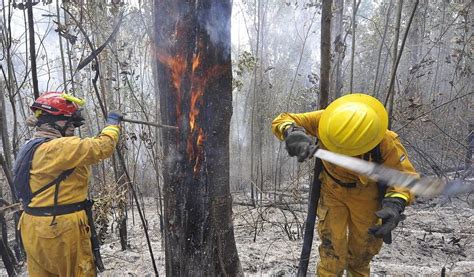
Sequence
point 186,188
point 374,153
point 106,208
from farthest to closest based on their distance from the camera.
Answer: point 106,208
point 374,153
point 186,188

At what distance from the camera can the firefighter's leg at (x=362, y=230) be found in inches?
122

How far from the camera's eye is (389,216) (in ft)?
8.55

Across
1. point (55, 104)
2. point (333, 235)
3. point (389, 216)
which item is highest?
point (55, 104)

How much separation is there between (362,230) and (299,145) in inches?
48.5

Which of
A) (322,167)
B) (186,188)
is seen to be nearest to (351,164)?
(322,167)

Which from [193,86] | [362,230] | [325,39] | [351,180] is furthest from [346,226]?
[193,86]

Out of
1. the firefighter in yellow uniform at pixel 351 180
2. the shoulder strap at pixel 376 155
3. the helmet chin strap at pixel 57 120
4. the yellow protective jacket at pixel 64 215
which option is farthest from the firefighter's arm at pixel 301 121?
the helmet chin strap at pixel 57 120

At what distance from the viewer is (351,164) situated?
2.30 metres

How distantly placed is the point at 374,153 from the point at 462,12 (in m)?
4.04

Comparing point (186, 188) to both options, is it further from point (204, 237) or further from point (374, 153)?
point (374, 153)

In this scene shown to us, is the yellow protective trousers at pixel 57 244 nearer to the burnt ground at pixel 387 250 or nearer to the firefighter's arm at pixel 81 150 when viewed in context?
the firefighter's arm at pixel 81 150

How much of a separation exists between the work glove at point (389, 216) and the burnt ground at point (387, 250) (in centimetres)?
127

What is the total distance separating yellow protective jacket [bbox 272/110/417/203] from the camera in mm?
2822

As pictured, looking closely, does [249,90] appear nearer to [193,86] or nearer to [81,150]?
[81,150]
